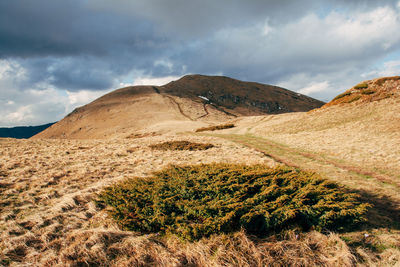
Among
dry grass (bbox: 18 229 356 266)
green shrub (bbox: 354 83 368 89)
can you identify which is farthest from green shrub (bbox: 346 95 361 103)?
dry grass (bbox: 18 229 356 266)

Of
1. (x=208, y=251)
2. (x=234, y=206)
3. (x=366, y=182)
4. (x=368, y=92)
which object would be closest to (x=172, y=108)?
(x=368, y=92)

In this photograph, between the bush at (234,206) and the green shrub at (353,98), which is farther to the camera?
the green shrub at (353,98)

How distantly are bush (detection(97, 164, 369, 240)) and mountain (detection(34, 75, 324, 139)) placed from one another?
42.5 metres

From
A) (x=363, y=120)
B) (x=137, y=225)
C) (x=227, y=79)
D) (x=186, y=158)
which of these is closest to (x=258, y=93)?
(x=227, y=79)

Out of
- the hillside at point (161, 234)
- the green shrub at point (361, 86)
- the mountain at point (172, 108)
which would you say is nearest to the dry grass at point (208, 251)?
the hillside at point (161, 234)

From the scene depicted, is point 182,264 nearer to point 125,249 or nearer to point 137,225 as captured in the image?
point 125,249

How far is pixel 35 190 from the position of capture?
8453 mm

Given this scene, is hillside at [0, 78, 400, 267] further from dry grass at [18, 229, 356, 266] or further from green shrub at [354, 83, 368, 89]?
green shrub at [354, 83, 368, 89]

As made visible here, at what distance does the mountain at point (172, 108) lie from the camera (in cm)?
6812

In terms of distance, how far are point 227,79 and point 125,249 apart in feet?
622

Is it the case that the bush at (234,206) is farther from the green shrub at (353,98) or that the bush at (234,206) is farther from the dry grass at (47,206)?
the green shrub at (353,98)

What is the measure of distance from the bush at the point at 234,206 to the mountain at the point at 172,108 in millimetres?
42520

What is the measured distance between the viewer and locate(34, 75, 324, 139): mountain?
2682 inches

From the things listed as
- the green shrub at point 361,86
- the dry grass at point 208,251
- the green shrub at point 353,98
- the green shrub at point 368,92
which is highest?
the green shrub at point 361,86
